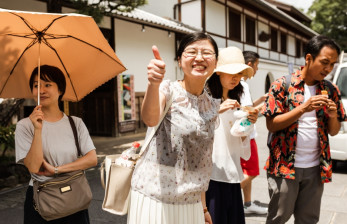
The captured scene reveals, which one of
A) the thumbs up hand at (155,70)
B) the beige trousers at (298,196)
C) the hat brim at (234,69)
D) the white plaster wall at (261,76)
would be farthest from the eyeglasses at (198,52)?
the white plaster wall at (261,76)

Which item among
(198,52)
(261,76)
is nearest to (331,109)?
(198,52)

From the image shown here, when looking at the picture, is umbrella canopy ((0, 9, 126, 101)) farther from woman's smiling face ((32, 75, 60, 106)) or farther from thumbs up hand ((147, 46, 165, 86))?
thumbs up hand ((147, 46, 165, 86))

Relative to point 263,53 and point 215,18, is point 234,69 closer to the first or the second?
point 215,18

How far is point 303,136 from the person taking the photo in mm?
2590

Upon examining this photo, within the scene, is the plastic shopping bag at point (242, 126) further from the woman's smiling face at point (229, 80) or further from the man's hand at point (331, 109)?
the man's hand at point (331, 109)

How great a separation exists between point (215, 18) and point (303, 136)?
13.9 m

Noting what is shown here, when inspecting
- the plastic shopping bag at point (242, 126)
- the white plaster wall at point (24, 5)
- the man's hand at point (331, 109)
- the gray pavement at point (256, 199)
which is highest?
the white plaster wall at point (24, 5)

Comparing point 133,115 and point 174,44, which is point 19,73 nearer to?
point 133,115

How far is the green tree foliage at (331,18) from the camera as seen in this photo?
29.2 metres

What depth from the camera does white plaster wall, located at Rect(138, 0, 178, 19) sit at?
14.2 m

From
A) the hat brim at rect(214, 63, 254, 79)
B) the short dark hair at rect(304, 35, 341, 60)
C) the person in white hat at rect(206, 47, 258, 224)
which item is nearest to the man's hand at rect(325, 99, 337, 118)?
the short dark hair at rect(304, 35, 341, 60)

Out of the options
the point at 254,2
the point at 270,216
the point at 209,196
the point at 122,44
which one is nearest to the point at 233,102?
the point at 209,196

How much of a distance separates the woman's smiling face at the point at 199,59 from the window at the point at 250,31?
17.7 metres

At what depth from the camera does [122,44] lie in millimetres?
11227
